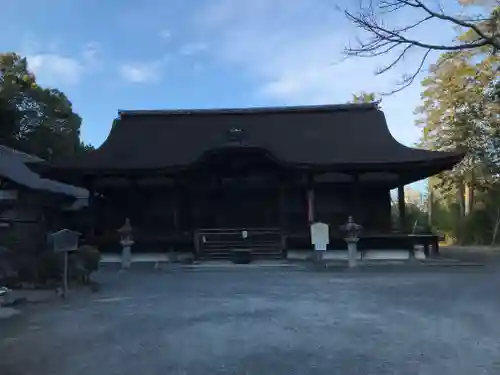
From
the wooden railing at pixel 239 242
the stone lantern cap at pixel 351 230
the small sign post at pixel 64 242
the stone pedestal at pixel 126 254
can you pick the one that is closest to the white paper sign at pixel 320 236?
the stone lantern cap at pixel 351 230

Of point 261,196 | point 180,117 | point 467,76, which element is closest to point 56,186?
point 180,117

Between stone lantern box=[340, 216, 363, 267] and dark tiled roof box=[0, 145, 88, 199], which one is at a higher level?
dark tiled roof box=[0, 145, 88, 199]

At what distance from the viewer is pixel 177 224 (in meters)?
15.3

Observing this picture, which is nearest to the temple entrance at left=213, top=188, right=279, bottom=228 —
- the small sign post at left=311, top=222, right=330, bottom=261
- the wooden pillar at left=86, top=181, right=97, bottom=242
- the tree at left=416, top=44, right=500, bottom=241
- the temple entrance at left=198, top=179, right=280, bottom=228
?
the temple entrance at left=198, top=179, right=280, bottom=228

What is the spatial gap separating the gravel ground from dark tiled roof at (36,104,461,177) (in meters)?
6.63

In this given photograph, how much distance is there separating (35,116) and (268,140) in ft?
51.1

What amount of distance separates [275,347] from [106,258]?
37.3 ft

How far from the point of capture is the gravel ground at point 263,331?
12.5 ft

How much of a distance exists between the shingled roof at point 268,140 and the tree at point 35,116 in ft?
29.7

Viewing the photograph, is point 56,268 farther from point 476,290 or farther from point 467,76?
point 467,76

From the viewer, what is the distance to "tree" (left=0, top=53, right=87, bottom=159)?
84.0 ft

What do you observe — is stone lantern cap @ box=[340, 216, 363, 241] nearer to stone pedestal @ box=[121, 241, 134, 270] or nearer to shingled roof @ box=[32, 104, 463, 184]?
shingled roof @ box=[32, 104, 463, 184]

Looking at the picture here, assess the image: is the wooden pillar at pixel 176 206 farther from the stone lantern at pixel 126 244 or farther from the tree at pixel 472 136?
the tree at pixel 472 136

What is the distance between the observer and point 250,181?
15.7 metres
